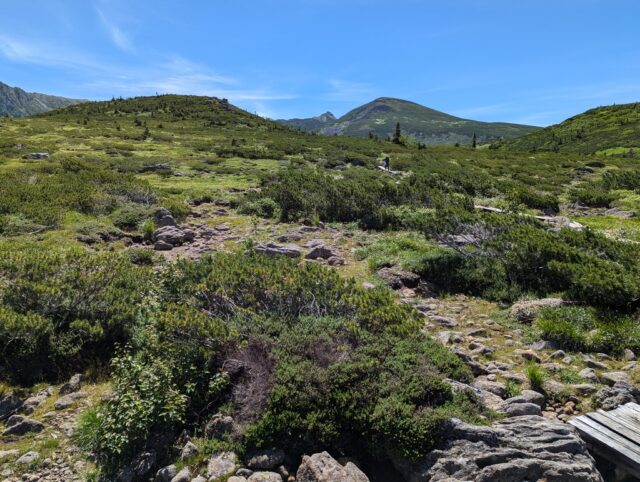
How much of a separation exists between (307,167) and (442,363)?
2548cm

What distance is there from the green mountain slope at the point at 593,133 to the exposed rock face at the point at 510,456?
59377 mm

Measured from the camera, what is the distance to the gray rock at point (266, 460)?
4992 mm

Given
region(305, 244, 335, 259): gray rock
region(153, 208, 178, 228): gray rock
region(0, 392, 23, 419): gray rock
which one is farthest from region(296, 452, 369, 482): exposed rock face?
region(153, 208, 178, 228): gray rock

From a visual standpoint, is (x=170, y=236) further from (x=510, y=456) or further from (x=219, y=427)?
(x=510, y=456)

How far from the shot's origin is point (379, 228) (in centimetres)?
1598

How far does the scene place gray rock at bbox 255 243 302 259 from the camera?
12.0 meters

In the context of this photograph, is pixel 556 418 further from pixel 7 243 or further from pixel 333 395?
pixel 7 243

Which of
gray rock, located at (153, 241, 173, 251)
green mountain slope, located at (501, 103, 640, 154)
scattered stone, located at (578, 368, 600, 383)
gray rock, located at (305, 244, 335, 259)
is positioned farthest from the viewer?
green mountain slope, located at (501, 103, 640, 154)

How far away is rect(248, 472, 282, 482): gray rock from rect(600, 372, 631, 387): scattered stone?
498cm

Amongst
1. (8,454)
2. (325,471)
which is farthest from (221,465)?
(8,454)

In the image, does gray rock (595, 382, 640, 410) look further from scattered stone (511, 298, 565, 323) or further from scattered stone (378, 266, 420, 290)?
scattered stone (378, 266, 420, 290)

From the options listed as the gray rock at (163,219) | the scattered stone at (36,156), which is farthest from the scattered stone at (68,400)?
the scattered stone at (36,156)

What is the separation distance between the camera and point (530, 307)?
8.98 metres

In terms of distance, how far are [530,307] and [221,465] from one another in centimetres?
677
